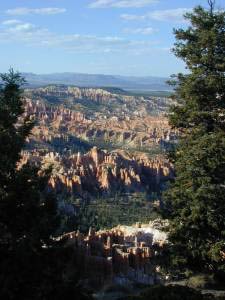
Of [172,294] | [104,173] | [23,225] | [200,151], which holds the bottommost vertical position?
[104,173]

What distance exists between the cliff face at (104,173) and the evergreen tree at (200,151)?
106402 mm

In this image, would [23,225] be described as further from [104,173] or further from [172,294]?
[104,173]

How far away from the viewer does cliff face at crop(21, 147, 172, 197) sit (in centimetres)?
14000

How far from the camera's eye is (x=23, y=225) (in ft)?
70.8

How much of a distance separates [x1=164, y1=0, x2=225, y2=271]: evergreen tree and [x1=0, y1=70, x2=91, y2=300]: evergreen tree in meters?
6.83

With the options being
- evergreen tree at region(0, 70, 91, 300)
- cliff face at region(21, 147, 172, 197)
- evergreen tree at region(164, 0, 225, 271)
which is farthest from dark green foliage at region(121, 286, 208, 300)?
cliff face at region(21, 147, 172, 197)

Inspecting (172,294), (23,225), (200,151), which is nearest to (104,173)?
(200,151)

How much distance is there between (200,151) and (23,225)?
30.9 feet

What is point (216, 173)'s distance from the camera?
26062 millimetres

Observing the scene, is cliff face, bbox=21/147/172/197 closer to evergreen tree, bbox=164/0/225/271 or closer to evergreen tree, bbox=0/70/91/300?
evergreen tree, bbox=164/0/225/271

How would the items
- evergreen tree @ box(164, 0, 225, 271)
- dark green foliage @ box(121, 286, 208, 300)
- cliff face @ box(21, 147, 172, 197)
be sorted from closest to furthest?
dark green foliage @ box(121, 286, 208, 300) → evergreen tree @ box(164, 0, 225, 271) → cliff face @ box(21, 147, 172, 197)

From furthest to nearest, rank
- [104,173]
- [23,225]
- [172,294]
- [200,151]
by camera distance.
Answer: [104,173] < [200,151] < [23,225] < [172,294]

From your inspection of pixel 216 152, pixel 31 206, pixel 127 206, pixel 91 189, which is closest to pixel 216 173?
pixel 216 152

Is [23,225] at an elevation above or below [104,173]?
above
